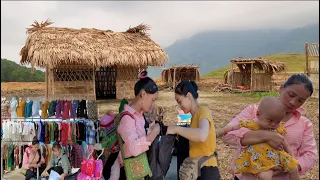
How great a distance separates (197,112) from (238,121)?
0.33 meters

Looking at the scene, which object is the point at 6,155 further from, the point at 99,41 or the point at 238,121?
the point at 99,41

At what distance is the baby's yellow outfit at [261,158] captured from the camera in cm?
200

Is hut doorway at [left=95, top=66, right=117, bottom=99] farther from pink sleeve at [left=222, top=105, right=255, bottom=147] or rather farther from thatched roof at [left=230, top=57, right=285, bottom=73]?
pink sleeve at [left=222, top=105, right=255, bottom=147]

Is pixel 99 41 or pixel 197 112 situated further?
pixel 99 41

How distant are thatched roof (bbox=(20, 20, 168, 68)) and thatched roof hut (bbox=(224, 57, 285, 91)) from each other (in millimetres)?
6879

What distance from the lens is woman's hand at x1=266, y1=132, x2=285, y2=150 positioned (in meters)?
2.00

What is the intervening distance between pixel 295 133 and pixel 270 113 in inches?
11.7

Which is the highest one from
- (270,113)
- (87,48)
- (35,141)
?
(87,48)

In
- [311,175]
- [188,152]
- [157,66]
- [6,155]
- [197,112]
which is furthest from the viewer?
[157,66]

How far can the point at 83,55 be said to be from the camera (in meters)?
12.0

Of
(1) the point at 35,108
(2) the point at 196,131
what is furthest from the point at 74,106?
(2) the point at 196,131

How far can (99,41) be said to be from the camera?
12836mm

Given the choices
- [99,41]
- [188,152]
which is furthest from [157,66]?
[188,152]

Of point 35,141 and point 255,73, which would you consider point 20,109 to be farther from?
point 255,73
